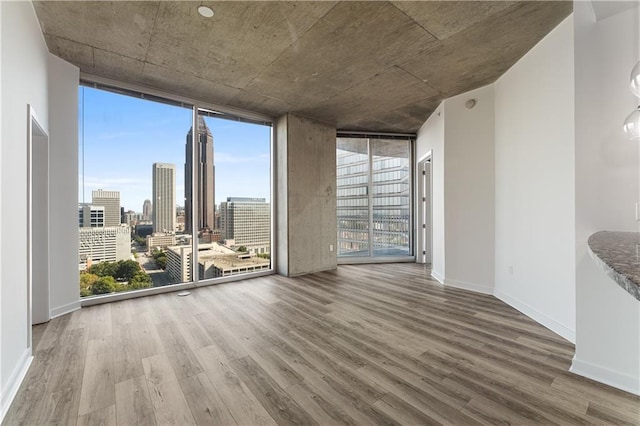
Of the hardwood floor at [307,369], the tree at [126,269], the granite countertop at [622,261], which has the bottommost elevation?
the hardwood floor at [307,369]

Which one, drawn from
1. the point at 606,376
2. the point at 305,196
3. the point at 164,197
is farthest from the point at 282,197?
the point at 606,376

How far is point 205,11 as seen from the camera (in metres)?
2.42

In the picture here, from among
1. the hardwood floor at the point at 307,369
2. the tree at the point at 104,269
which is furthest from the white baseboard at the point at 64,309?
the tree at the point at 104,269

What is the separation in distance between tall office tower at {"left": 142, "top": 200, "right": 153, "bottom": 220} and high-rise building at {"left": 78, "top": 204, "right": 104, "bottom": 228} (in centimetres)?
47

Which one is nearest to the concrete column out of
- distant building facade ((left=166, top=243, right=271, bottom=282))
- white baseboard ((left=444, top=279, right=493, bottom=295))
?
distant building facade ((left=166, top=243, right=271, bottom=282))

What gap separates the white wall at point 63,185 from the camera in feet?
10.3

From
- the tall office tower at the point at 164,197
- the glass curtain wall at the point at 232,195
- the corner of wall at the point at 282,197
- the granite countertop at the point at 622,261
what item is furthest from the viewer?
the corner of wall at the point at 282,197

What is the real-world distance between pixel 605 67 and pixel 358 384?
9.59ft

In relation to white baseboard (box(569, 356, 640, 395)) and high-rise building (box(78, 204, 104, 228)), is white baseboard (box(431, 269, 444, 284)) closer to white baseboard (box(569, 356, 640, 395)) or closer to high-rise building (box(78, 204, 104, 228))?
white baseboard (box(569, 356, 640, 395))

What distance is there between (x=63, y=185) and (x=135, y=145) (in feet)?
3.28

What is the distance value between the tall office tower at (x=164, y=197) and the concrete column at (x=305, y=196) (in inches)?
73.8

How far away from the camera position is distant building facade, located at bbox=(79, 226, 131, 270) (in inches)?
140

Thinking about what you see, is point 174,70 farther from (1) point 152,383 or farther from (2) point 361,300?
(2) point 361,300

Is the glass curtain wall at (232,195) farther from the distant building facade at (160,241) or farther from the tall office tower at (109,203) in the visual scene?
the tall office tower at (109,203)
